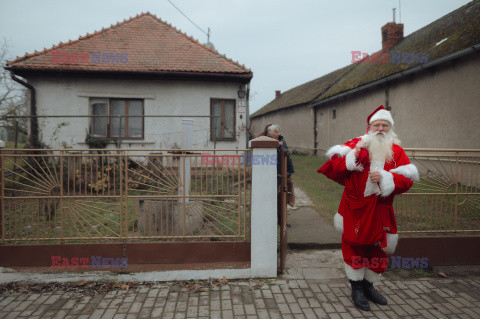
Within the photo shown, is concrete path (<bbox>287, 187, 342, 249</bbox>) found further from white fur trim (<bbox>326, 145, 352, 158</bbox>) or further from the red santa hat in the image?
the red santa hat

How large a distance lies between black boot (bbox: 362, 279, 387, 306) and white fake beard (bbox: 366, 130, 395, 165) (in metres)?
1.36

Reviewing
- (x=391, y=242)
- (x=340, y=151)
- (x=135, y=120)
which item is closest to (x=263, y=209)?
(x=340, y=151)

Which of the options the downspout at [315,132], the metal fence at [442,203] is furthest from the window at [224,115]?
the downspout at [315,132]

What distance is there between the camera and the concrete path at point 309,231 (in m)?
4.62

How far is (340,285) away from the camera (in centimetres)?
367

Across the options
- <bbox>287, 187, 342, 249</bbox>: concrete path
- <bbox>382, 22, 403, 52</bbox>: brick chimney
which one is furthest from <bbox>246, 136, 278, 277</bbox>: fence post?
<bbox>382, 22, 403, 52</bbox>: brick chimney

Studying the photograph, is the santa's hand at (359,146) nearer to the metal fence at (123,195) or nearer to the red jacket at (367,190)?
the red jacket at (367,190)

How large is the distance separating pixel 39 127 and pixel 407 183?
1108cm

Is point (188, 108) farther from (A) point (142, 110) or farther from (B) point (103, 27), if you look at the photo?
(B) point (103, 27)

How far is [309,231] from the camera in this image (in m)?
5.16

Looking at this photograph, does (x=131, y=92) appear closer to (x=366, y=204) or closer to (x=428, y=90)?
(x=366, y=204)

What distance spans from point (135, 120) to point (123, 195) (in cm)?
773

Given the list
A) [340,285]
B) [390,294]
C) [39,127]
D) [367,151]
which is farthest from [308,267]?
[39,127]

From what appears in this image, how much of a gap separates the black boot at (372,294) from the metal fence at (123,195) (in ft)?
4.86
